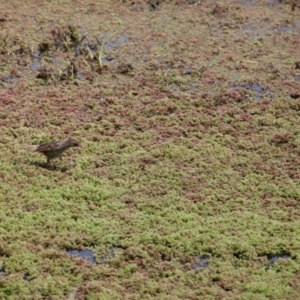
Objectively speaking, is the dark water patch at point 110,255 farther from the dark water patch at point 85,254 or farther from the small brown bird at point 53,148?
the small brown bird at point 53,148

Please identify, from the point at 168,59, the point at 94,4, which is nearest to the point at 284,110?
the point at 168,59

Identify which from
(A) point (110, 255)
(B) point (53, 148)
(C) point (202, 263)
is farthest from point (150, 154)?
(C) point (202, 263)

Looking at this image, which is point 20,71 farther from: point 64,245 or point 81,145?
point 64,245

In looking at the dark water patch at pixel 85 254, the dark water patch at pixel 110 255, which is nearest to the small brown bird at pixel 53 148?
the dark water patch at pixel 85 254

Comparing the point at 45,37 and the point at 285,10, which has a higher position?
the point at 285,10

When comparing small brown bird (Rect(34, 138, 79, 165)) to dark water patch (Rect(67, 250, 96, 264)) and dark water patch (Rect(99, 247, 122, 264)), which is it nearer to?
dark water patch (Rect(67, 250, 96, 264))

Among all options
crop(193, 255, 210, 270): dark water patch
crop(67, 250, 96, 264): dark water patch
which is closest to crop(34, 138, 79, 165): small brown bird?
crop(67, 250, 96, 264): dark water patch

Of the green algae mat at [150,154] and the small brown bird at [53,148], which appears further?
the small brown bird at [53,148]
